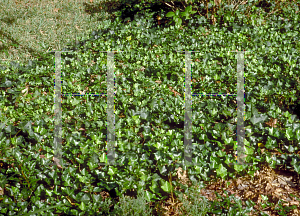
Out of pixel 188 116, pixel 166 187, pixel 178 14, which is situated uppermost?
pixel 178 14

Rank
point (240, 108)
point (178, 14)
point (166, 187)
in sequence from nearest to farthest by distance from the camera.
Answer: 1. point (166, 187)
2. point (240, 108)
3. point (178, 14)

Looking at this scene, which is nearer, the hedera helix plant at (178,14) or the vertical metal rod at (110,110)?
the vertical metal rod at (110,110)

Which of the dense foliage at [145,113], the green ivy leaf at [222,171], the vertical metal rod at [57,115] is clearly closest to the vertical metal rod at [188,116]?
the dense foliage at [145,113]

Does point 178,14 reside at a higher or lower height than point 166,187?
higher

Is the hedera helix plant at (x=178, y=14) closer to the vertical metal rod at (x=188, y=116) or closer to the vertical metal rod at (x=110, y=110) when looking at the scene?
the vertical metal rod at (x=188, y=116)

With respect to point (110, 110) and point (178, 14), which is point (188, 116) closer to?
point (110, 110)

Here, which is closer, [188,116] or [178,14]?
[188,116]

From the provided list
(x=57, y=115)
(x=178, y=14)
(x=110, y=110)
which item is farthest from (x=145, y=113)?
(x=178, y=14)

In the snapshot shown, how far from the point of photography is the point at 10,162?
245cm

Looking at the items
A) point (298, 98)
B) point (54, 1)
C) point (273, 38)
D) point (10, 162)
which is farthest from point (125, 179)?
point (54, 1)

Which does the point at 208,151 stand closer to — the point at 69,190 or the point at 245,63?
the point at 69,190

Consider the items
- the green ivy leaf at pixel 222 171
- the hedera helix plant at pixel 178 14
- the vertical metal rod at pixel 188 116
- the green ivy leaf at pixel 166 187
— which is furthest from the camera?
the hedera helix plant at pixel 178 14

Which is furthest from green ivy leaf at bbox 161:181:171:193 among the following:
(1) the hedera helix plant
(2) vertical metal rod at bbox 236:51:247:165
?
(1) the hedera helix plant

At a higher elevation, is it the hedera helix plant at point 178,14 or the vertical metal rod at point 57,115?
the hedera helix plant at point 178,14
